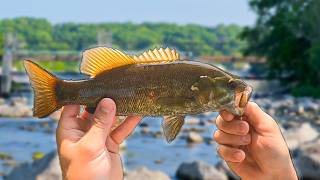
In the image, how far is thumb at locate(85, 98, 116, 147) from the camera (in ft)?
7.50

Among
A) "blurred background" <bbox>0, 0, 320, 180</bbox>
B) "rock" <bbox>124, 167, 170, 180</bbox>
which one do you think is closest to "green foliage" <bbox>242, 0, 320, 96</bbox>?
"blurred background" <bbox>0, 0, 320, 180</bbox>

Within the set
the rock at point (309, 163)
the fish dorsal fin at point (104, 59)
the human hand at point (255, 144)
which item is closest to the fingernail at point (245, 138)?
the human hand at point (255, 144)

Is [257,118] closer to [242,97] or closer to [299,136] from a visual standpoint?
[242,97]

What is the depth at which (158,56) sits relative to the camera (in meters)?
2.29

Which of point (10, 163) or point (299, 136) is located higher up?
point (10, 163)

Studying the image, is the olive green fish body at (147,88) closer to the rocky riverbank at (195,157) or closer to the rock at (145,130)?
the rocky riverbank at (195,157)

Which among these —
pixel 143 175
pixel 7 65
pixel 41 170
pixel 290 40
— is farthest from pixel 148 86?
pixel 290 40

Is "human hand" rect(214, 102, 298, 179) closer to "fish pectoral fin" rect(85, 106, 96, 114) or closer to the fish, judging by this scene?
the fish

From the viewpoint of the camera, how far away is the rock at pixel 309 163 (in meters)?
13.8

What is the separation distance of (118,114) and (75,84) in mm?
144

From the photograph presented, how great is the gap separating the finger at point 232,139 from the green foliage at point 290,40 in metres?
46.9

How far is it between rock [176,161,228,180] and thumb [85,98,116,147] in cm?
1200

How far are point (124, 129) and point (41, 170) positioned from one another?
9.46 meters

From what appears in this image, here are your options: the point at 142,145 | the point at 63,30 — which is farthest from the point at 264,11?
the point at 63,30
